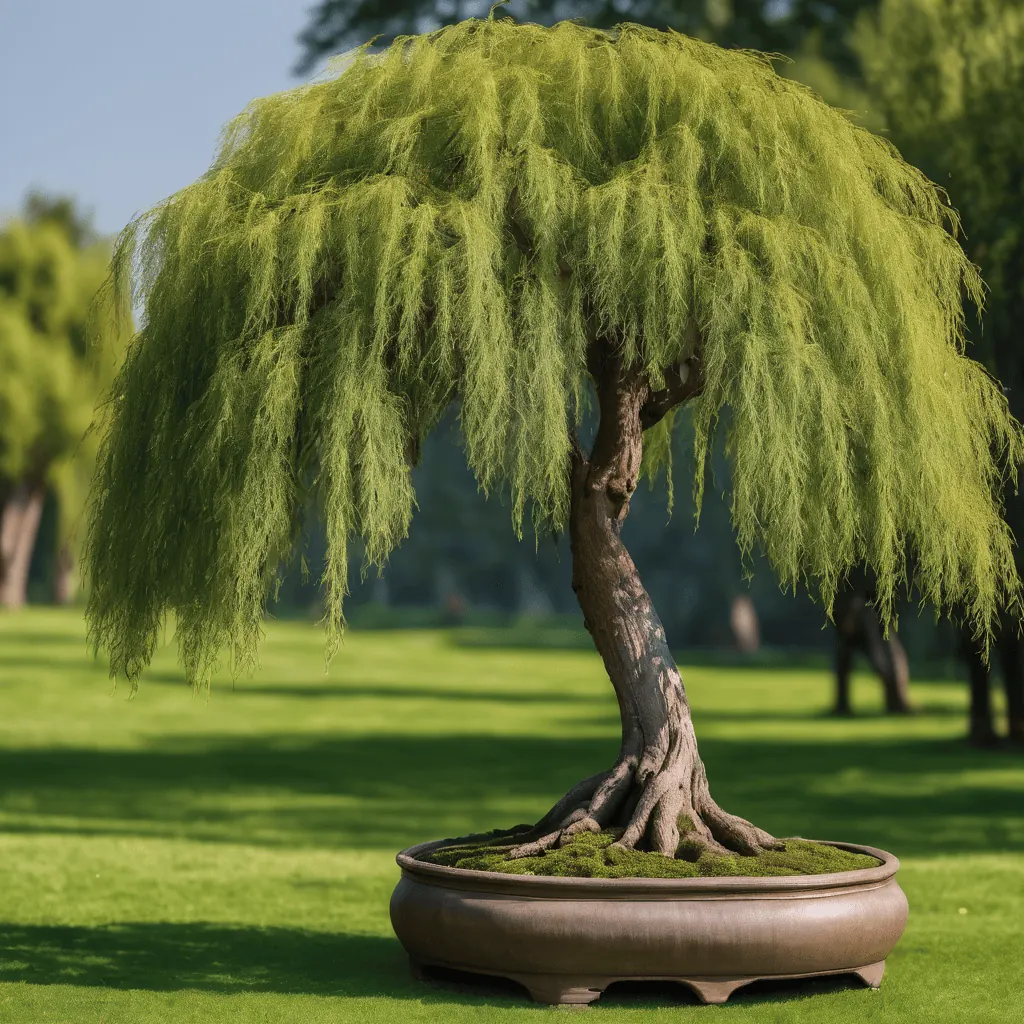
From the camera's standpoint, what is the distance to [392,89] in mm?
7492

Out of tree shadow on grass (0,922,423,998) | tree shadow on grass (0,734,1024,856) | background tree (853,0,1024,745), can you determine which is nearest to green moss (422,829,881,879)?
tree shadow on grass (0,922,423,998)

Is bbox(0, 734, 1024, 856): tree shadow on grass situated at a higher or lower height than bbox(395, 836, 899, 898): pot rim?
lower

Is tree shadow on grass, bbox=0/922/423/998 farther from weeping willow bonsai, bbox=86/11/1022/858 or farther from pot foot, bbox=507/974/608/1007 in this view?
weeping willow bonsai, bbox=86/11/1022/858

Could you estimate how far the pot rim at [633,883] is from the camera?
21.6ft

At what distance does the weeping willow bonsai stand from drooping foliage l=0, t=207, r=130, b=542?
25910 millimetres

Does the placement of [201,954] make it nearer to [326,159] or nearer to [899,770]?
[326,159]

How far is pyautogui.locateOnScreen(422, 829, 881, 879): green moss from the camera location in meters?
6.89

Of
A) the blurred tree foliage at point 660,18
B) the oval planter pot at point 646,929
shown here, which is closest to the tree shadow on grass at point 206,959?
the oval planter pot at point 646,929

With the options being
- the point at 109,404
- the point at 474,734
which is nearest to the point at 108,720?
the point at 474,734

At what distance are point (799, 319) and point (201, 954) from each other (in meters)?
4.53

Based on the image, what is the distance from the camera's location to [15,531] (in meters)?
36.3

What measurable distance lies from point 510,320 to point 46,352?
2948 centimetres

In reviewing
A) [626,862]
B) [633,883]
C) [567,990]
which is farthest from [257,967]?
[633,883]

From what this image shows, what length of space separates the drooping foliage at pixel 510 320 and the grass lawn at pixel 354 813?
1.79 metres
